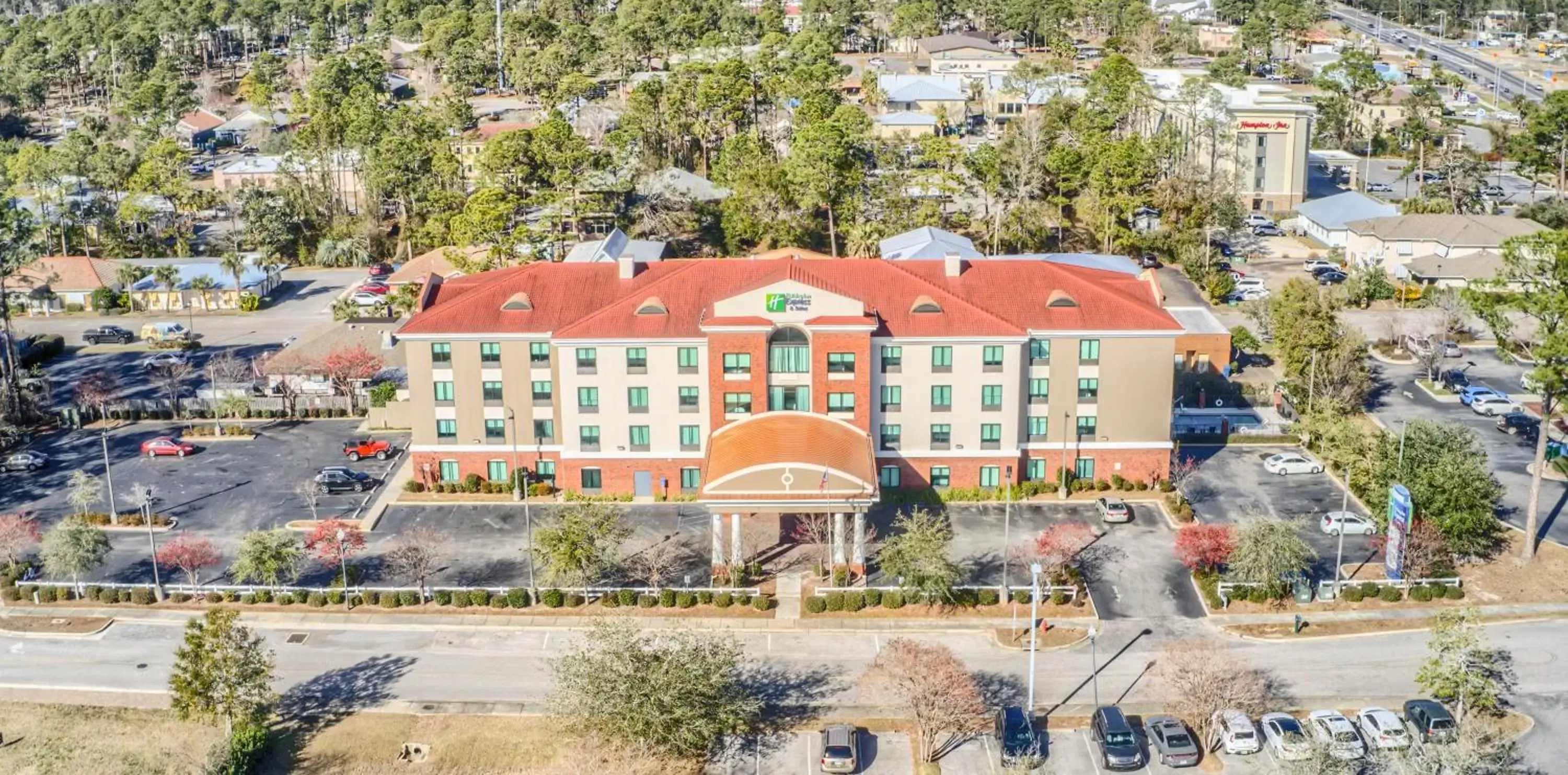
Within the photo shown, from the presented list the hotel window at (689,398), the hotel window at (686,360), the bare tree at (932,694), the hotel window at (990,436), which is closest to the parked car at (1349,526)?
the hotel window at (990,436)

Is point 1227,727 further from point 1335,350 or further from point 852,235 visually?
point 852,235

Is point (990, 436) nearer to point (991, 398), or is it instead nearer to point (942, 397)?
point (991, 398)

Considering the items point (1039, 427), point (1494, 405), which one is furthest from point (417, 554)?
point (1494, 405)

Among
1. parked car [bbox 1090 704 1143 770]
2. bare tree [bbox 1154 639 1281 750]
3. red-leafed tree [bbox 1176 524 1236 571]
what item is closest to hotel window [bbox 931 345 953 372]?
red-leafed tree [bbox 1176 524 1236 571]

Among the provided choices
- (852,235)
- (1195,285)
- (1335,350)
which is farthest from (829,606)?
(1195,285)

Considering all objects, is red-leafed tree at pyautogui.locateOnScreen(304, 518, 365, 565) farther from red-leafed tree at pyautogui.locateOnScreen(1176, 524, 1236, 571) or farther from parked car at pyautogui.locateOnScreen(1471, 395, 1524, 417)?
parked car at pyautogui.locateOnScreen(1471, 395, 1524, 417)

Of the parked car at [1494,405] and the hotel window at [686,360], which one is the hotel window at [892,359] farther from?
the parked car at [1494,405]

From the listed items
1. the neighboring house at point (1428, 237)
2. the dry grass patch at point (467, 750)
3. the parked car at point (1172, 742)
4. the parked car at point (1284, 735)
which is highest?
Answer: the neighboring house at point (1428, 237)
